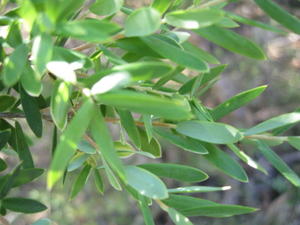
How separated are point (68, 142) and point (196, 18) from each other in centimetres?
8

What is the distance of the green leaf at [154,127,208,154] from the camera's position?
34 cm

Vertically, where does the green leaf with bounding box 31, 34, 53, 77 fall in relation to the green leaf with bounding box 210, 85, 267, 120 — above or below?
above

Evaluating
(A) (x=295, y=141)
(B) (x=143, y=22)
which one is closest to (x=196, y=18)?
(B) (x=143, y=22)

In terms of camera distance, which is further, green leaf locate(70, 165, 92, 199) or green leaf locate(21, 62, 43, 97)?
green leaf locate(70, 165, 92, 199)

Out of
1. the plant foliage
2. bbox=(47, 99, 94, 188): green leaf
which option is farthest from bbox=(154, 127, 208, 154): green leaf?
bbox=(47, 99, 94, 188): green leaf

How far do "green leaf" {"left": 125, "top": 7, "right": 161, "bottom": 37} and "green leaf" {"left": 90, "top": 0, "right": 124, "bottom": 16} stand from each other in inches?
1.8

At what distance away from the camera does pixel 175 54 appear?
0.91 feet

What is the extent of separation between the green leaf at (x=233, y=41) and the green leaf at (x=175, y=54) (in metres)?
0.02

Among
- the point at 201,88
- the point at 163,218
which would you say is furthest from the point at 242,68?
the point at 201,88

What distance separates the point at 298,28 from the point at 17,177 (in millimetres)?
189

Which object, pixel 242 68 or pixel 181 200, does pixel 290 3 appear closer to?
pixel 242 68

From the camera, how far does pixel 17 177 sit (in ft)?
1.08

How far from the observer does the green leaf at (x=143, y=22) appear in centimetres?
24

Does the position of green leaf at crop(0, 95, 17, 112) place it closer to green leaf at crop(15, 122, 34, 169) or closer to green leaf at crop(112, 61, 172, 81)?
green leaf at crop(15, 122, 34, 169)
